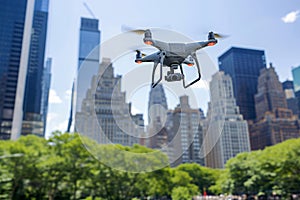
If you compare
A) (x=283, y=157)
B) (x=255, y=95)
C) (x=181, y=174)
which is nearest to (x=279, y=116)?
(x=255, y=95)

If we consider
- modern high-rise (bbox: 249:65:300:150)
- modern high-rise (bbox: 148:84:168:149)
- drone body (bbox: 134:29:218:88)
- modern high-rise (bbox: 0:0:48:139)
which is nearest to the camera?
drone body (bbox: 134:29:218:88)

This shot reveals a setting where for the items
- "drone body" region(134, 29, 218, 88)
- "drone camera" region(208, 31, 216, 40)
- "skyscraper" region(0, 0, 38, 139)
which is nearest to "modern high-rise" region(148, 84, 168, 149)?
"drone body" region(134, 29, 218, 88)

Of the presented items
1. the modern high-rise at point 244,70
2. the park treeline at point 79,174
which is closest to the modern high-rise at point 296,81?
the modern high-rise at point 244,70

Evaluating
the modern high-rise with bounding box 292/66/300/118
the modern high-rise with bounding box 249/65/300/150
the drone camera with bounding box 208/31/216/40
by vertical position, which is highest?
the modern high-rise with bounding box 292/66/300/118

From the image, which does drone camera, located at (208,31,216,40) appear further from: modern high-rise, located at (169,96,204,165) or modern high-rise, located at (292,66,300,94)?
modern high-rise, located at (292,66,300,94)

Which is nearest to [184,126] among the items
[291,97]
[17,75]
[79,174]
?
[79,174]
